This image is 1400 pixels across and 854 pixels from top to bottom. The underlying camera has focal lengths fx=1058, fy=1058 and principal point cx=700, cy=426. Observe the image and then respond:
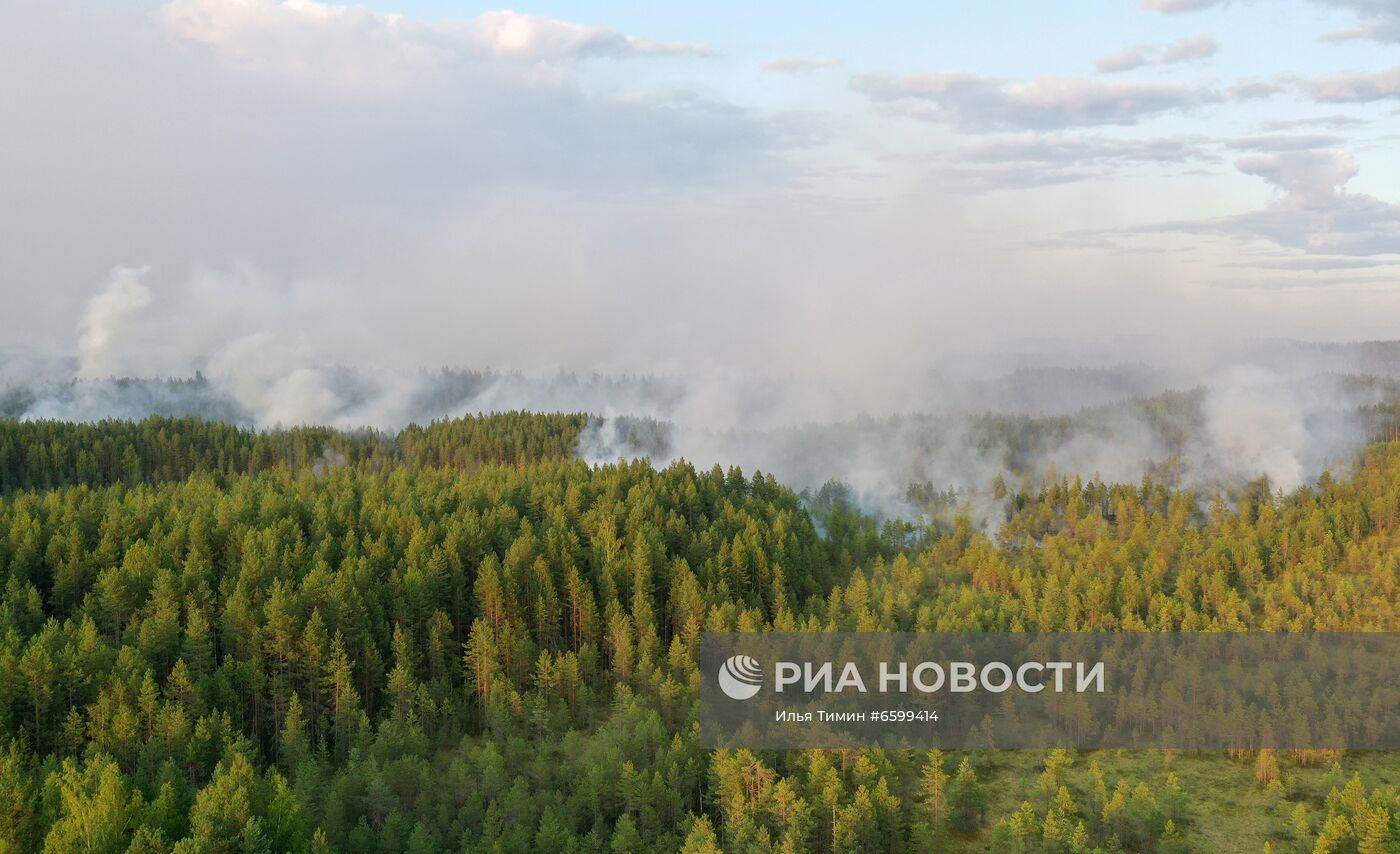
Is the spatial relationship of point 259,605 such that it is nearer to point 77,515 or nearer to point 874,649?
point 77,515

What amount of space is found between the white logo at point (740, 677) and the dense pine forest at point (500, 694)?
5.73 meters

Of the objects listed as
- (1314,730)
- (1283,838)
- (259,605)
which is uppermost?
(259,605)

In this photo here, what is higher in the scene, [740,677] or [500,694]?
[740,677]

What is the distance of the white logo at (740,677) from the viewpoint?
120188mm

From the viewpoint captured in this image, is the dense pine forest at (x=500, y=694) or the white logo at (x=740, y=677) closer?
the dense pine forest at (x=500, y=694)

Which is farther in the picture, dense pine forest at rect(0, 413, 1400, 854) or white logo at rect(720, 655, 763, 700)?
white logo at rect(720, 655, 763, 700)

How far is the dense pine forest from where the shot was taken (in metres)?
90.9

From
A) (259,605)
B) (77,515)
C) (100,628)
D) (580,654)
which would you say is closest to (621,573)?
(580,654)

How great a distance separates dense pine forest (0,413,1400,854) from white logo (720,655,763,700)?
573 cm

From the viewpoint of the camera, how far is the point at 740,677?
123688 mm

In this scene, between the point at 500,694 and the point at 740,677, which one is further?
the point at 740,677

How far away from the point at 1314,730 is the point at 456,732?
9930cm

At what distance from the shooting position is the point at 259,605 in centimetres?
12788

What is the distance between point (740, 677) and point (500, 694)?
91.0ft
